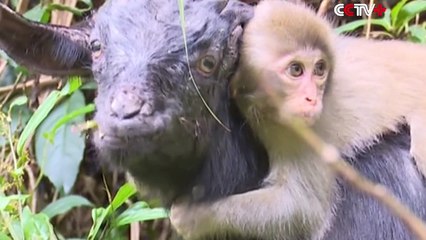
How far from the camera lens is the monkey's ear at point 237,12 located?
2459mm

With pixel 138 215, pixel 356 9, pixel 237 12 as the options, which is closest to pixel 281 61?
pixel 237 12

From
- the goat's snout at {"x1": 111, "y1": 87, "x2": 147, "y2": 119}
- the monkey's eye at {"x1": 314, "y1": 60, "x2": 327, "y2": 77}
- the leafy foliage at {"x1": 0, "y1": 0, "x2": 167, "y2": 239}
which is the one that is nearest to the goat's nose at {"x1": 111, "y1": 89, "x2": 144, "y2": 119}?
the goat's snout at {"x1": 111, "y1": 87, "x2": 147, "y2": 119}

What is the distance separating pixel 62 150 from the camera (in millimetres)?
3633

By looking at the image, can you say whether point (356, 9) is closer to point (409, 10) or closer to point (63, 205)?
point (409, 10)

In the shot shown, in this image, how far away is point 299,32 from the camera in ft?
8.07

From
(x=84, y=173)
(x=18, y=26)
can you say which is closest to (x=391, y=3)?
(x=84, y=173)

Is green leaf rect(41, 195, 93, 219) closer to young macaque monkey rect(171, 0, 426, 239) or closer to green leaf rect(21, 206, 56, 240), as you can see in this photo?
green leaf rect(21, 206, 56, 240)

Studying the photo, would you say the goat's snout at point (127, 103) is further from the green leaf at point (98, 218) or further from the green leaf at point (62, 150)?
the green leaf at point (62, 150)

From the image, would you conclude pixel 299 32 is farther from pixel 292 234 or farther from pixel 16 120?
pixel 16 120

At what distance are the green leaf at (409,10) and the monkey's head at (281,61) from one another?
94cm

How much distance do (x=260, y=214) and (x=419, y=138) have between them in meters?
0.41

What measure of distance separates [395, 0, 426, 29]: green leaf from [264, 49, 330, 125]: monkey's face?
3.21ft

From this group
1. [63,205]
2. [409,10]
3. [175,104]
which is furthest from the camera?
[63,205]

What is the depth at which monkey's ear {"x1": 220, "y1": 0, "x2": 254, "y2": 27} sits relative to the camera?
246cm
